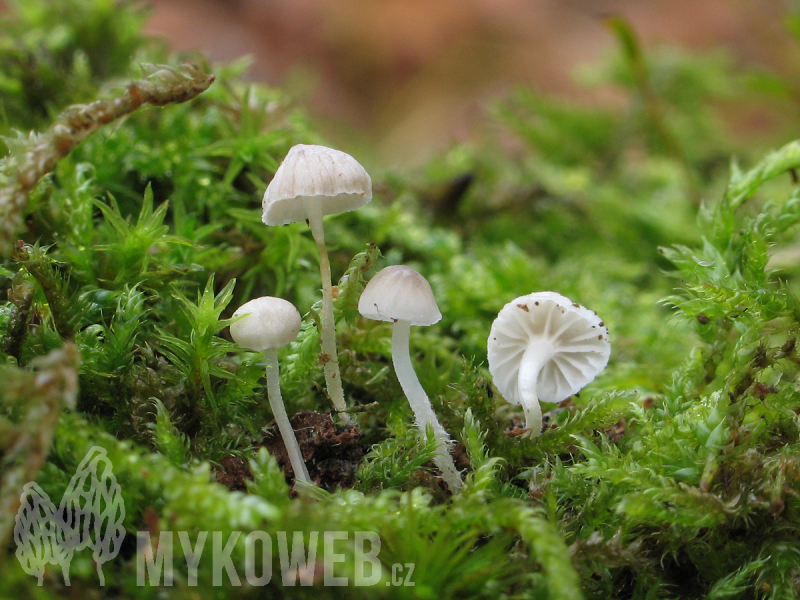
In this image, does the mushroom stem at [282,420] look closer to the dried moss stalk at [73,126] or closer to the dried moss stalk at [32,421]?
the dried moss stalk at [32,421]

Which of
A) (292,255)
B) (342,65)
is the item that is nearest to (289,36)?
(342,65)

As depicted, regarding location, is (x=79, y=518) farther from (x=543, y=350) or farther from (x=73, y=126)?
(x=543, y=350)

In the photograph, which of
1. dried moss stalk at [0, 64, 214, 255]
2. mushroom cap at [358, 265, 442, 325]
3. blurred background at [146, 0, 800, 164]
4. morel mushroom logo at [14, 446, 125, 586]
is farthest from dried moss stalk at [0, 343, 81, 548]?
blurred background at [146, 0, 800, 164]

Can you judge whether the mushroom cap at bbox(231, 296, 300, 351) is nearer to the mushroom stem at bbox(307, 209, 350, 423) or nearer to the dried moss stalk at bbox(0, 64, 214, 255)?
the mushroom stem at bbox(307, 209, 350, 423)

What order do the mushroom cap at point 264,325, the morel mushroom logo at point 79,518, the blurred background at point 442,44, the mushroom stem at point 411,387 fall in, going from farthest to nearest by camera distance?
the blurred background at point 442,44 < the mushroom stem at point 411,387 < the mushroom cap at point 264,325 < the morel mushroom logo at point 79,518

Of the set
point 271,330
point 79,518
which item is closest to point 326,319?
point 271,330

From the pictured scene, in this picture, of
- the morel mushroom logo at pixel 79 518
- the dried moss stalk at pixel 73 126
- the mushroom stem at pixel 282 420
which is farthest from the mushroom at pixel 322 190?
the morel mushroom logo at pixel 79 518
